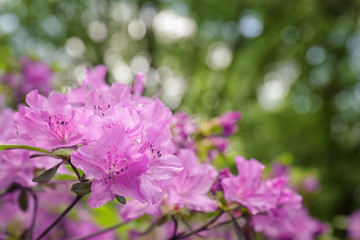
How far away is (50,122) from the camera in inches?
26.3

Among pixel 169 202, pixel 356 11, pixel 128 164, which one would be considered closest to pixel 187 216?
pixel 169 202

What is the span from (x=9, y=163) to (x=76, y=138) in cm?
30

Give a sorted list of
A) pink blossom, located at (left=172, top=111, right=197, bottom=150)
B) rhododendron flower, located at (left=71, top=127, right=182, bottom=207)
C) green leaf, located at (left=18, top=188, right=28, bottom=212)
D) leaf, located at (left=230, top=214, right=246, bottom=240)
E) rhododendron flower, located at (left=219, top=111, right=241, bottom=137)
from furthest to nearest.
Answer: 1. rhododendron flower, located at (left=219, top=111, right=241, bottom=137)
2. pink blossom, located at (left=172, top=111, right=197, bottom=150)
3. green leaf, located at (left=18, top=188, right=28, bottom=212)
4. leaf, located at (left=230, top=214, right=246, bottom=240)
5. rhododendron flower, located at (left=71, top=127, right=182, bottom=207)

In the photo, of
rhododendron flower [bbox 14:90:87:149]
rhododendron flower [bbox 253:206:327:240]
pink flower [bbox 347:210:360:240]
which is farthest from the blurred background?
rhododendron flower [bbox 14:90:87:149]

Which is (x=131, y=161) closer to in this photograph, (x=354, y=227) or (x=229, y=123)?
(x=229, y=123)

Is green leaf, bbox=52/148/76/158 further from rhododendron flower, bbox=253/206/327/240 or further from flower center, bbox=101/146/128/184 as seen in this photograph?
rhododendron flower, bbox=253/206/327/240

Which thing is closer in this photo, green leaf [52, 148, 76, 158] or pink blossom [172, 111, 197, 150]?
green leaf [52, 148, 76, 158]

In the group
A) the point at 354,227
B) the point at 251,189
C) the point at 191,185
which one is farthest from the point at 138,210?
the point at 354,227

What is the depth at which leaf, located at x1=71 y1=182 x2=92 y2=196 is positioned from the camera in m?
0.61

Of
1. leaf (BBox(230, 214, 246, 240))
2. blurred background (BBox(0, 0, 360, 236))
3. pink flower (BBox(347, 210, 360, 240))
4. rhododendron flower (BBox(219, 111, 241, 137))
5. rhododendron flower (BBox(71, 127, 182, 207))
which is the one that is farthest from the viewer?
blurred background (BBox(0, 0, 360, 236))

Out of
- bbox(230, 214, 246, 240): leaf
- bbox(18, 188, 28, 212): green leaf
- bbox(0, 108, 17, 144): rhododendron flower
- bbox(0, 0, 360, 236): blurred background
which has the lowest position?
bbox(0, 0, 360, 236): blurred background

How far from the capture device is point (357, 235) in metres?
2.23

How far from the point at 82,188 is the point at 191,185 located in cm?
29

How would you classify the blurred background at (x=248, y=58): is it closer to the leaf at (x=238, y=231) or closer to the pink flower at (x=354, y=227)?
the pink flower at (x=354, y=227)
